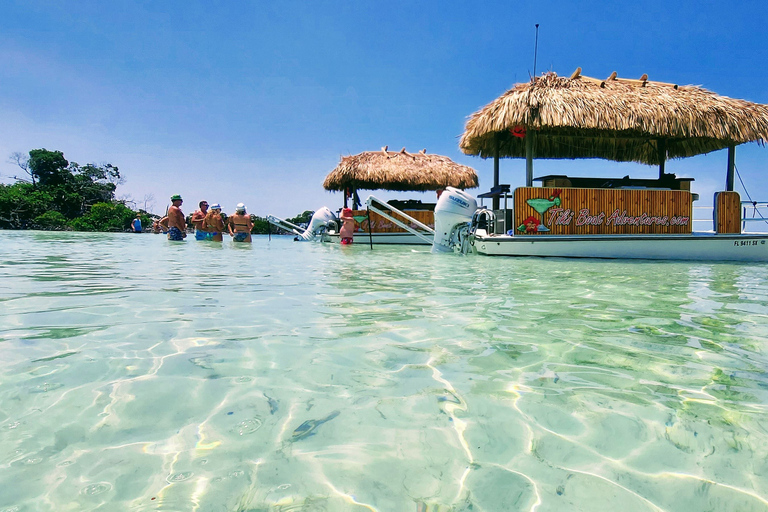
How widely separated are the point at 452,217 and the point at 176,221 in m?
9.19

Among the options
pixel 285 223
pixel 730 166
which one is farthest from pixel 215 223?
pixel 730 166

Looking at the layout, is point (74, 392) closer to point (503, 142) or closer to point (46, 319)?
point (46, 319)

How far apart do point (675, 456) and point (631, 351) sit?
0.93m

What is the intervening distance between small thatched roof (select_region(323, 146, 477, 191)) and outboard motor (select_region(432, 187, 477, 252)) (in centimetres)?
733

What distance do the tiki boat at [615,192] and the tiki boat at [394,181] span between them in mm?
6611

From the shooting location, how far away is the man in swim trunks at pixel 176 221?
44.9ft

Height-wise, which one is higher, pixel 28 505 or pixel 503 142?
pixel 503 142

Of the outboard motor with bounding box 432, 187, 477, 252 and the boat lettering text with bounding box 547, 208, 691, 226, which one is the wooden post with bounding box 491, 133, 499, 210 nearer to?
the outboard motor with bounding box 432, 187, 477, 252

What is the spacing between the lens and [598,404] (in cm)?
150

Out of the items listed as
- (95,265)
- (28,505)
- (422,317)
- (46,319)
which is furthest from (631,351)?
(95,265)

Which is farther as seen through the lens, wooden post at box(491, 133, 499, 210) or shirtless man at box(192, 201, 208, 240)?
shirtless man at box(192, 201, 208, 240)

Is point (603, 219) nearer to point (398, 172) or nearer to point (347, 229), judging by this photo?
point (347, 229)

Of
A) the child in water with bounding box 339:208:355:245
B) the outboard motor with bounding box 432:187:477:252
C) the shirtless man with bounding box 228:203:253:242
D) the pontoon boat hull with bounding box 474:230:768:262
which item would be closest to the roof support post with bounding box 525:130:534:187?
the outboard motor with bounding box 432:187:477:252

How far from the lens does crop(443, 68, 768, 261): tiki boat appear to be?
27.9ft
